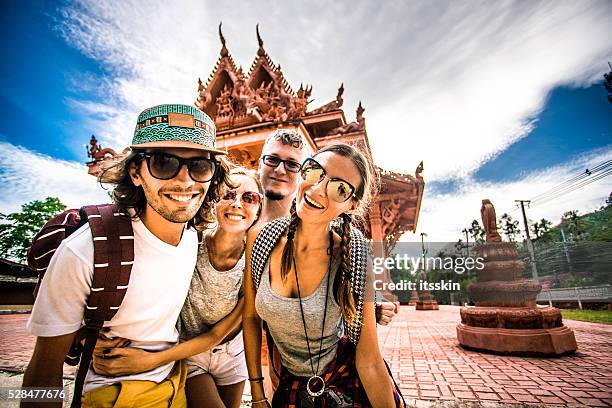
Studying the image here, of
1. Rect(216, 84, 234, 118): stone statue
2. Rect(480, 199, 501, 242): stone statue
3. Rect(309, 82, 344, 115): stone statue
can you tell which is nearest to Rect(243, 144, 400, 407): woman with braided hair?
Rect(480, 199, 501, 242): stone statue

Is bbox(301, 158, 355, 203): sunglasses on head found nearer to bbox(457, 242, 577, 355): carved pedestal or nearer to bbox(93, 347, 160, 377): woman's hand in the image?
bbox(93, 347, 160, 377): woman's hand

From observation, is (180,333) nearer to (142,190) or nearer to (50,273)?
(50,273)

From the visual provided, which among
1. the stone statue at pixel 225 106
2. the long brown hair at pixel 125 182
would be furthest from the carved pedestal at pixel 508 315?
the stone statue at pixel 225 106

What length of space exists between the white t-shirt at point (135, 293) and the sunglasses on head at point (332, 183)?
0.87 m

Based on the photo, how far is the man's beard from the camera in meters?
2.92

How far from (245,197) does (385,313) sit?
1247 millimetres

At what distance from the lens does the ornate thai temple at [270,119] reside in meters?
5.65

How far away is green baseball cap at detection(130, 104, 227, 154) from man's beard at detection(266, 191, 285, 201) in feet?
4.36

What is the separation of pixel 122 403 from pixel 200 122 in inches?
58.0

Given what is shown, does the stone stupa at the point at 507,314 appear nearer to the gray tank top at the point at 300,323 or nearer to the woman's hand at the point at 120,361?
the gray tank top at the point at 300,323

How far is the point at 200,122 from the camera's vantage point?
5.28 ft

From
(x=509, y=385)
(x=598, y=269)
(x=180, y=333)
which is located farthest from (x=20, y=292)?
(x=598, y=269)

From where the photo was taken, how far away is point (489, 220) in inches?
232

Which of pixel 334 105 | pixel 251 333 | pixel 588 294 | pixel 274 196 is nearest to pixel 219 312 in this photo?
pixel 251 333
